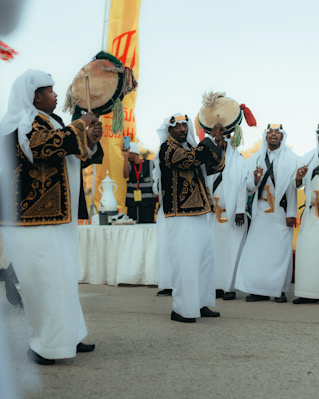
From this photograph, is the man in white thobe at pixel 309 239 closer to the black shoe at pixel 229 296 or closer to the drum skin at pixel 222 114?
the black shoe at pixel 229 296

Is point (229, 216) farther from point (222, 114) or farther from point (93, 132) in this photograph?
point (93, 132)

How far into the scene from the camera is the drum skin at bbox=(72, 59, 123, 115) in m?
4.20

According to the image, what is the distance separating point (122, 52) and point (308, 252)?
4.79 m

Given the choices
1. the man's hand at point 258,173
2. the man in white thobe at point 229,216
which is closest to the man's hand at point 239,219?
the man in white thobe at point 229,216

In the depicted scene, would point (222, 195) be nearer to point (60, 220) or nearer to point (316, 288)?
point (316, 288)

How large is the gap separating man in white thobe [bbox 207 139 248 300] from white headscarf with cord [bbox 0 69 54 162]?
3.57 metres

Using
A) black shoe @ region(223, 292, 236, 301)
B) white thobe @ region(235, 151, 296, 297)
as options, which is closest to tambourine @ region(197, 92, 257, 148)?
white thobe @ region(235, 151, 296, 297)

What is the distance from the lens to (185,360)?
3.47 metres

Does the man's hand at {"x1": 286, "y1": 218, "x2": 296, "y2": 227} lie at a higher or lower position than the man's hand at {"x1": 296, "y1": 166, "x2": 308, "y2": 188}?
lower

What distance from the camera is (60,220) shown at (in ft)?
11.4

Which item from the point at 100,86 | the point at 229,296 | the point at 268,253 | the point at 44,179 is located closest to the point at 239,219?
the point at 268,253

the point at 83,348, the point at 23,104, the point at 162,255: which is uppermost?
the point at 23,104

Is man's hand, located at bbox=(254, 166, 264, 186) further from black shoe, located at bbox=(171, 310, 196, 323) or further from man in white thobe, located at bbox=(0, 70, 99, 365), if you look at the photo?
man in white thobe, located at bbox=(0, 70, 99, 365)

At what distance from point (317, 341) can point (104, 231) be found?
13.9 feet
